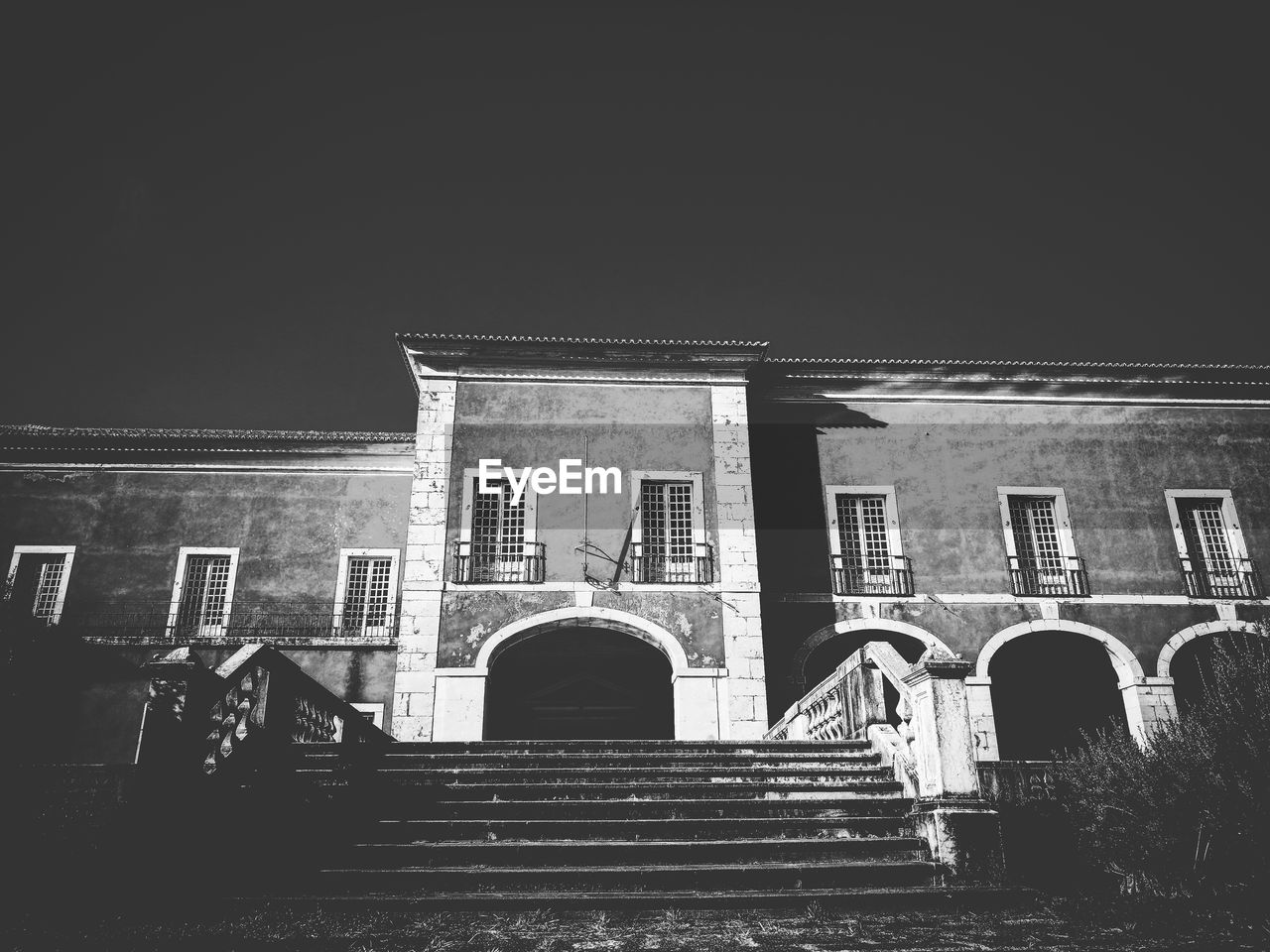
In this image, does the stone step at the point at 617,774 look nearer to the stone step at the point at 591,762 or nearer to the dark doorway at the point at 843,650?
the stone step at the point at 591,762

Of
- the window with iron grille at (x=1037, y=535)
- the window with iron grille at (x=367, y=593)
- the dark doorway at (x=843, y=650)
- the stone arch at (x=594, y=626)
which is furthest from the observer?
the window with iron grille at (x=367, y=593)

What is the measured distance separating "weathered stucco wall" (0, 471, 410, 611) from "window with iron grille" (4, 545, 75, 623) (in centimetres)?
18

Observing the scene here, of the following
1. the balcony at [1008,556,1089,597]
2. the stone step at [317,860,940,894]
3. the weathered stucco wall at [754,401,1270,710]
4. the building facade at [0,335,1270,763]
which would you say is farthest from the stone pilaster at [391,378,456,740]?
the balcony at [1008,556,1089,597]

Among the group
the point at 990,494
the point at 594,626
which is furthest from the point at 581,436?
the point at 990,494

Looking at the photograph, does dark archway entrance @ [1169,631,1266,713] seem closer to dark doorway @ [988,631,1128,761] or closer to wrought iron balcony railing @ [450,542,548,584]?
dark doorway @ [988,631,1128,761]

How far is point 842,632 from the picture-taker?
57.0ft

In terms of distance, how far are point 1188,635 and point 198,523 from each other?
21.6 meters

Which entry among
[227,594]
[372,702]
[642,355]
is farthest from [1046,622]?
[227,594]

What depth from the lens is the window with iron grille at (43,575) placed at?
1861cm

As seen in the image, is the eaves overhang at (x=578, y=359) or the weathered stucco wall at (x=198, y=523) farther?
the weathered stucco wall at (x=198, y=523)

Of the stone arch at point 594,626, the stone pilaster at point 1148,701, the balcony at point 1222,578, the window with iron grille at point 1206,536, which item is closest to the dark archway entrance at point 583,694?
the stone arch at point 594,626

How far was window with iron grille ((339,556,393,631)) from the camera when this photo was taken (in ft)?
63.0

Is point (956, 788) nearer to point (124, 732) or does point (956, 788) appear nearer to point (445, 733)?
point (445, 733)

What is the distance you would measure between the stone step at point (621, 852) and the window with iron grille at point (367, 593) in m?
13.4
